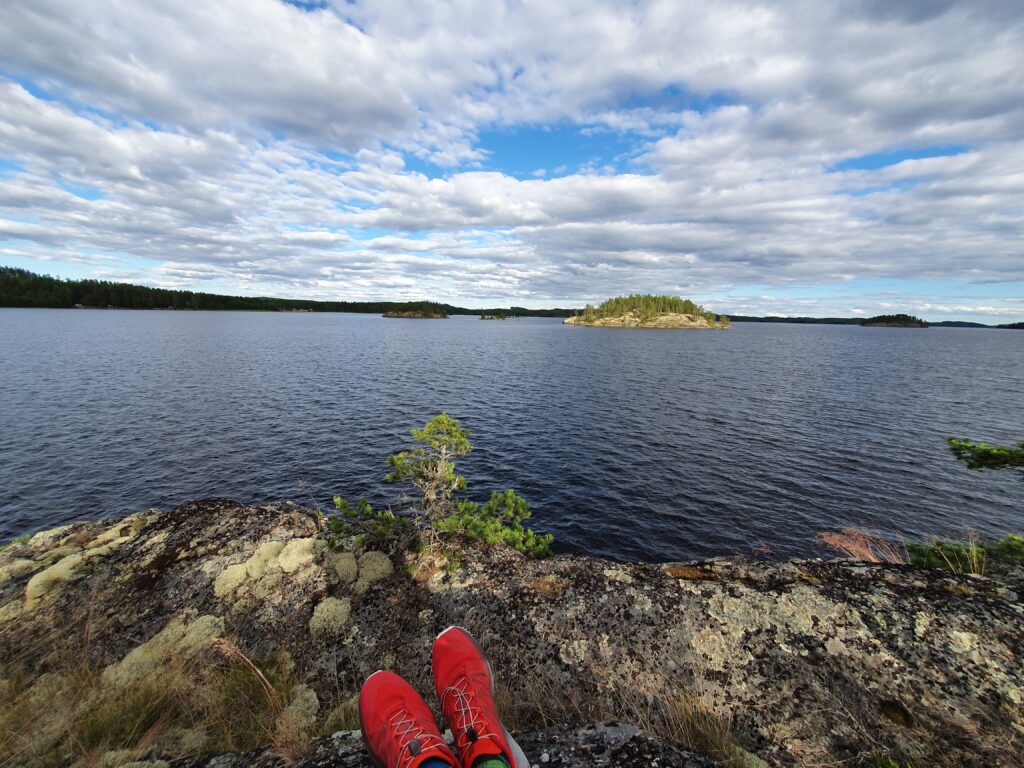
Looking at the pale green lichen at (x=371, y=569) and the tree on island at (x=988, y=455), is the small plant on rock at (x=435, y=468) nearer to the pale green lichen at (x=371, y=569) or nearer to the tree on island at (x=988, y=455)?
the pale green lichen at (x=371, y=569)

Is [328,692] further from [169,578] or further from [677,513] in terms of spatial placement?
[677,513]

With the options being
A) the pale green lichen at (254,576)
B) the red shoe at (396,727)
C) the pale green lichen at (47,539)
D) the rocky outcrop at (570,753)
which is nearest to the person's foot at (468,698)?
the red shoe at (396,727)

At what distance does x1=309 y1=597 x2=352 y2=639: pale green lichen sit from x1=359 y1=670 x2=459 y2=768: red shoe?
268 centimetres

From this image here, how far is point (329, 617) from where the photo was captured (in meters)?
7.14

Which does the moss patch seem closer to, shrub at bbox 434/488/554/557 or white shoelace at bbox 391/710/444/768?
shrub at bbox 434/488/554/557

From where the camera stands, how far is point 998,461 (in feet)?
31.0

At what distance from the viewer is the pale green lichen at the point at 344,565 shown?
7840 millimetres

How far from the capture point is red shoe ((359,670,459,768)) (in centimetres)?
383

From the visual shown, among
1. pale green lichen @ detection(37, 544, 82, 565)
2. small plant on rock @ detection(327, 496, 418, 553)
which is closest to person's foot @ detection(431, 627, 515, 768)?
small plant on rock @ detection(327, 496, 418, 553)

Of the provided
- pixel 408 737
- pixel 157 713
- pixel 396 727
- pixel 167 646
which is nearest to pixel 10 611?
pixel 167 646

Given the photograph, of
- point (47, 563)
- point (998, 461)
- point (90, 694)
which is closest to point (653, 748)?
point (90, 694)

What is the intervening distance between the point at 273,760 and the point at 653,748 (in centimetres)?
378

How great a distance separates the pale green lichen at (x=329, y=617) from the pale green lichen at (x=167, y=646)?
1518 mm

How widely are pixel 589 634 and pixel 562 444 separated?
2607 cm
